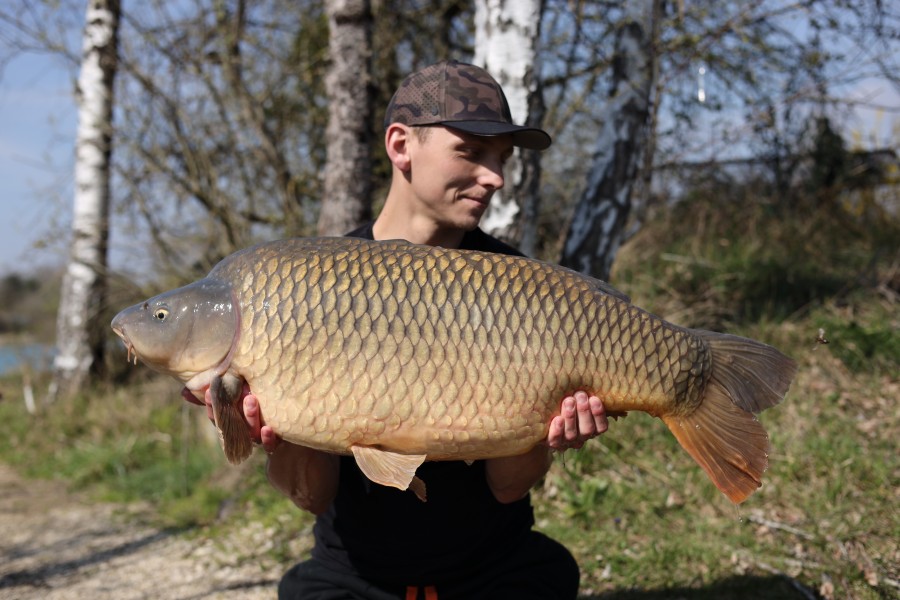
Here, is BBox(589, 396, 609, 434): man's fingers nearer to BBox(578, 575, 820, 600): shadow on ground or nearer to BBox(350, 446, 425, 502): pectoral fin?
BBox(350, 446, 425, 502): pectoral fin

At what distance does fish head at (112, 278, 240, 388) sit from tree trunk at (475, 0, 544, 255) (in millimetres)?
1731

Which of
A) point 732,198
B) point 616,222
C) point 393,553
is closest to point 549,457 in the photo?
point 393,553

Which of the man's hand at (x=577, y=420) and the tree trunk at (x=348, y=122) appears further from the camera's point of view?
the tree trunk at (x=348, y=122)

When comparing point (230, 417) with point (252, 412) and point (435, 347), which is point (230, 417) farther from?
point (435, 347)

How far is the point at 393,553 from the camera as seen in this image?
1794 millimetres

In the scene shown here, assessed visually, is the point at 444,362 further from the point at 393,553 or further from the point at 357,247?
the point at 393,553

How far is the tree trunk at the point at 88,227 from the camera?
6070mm

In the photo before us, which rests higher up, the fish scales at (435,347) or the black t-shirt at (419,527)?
the fish scales at (435,347)

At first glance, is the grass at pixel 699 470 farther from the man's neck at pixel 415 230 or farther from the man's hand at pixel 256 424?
the man's hand at pixel 256 424

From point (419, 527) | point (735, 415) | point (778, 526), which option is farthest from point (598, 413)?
point (778, 526)

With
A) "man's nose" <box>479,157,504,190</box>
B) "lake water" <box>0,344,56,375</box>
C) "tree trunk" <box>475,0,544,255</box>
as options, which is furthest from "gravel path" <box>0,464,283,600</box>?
"lake water" <box>0,344,56,375</box>

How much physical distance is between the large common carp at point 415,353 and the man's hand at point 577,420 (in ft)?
0.06

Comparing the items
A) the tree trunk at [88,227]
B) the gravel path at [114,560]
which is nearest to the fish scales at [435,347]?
the gravel path at [114,560]

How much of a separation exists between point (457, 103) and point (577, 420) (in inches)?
28.8
